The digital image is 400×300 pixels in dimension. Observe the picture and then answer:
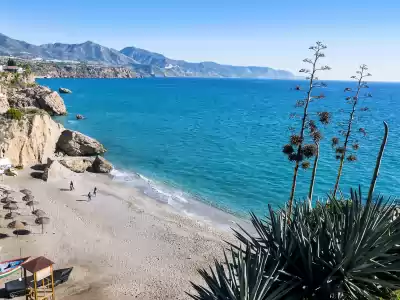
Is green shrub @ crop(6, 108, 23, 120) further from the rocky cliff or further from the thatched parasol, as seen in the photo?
the thatched parasol

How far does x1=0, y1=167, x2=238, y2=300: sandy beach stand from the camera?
1873 cm

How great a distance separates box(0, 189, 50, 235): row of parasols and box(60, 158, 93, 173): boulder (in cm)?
849

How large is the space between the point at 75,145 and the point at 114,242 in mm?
23488

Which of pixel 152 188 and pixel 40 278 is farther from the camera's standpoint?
pixel 152 188

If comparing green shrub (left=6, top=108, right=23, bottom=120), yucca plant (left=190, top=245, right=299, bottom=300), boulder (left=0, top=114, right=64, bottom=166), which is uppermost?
yucca plant (left=190, top=245, right=299, bottom=300)

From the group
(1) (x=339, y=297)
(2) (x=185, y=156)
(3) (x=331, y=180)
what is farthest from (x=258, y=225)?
(2) (x=185, y=156)

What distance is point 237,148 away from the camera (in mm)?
57000

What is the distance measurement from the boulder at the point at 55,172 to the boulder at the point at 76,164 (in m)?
1.31

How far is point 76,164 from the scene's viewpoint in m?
38.1

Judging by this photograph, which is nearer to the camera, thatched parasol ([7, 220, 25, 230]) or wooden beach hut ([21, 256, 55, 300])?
wooden beach hut ([21, 256, 55, 300])

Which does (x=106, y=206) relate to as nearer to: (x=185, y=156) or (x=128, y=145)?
(x=185, y=156)

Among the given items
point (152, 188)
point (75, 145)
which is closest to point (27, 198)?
point (152, 188)

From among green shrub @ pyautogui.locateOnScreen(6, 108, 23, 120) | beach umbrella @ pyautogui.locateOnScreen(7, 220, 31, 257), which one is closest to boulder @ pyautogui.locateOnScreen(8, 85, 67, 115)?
green shrub @ pyautogui.locateOnScreen(6, 108, 23, 120)

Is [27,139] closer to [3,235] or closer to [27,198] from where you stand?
[27,198]
